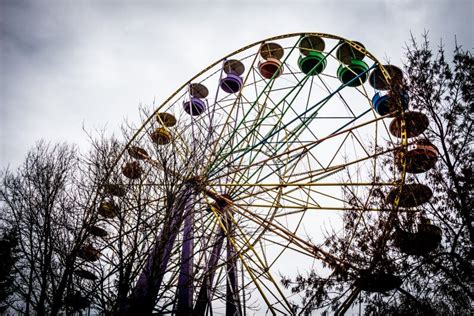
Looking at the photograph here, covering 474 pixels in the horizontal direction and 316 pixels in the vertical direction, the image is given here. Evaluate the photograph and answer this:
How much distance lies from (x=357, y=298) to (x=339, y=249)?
1436 mm

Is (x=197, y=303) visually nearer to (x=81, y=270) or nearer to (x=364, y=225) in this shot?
(x=81, y=270)

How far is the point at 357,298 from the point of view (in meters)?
7.69

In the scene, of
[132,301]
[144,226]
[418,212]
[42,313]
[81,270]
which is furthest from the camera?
[42,313]

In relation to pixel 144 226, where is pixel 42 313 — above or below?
below

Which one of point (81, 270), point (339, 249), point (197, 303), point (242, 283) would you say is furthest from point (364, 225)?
point (81, 270)

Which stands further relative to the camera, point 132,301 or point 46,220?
point 46,220

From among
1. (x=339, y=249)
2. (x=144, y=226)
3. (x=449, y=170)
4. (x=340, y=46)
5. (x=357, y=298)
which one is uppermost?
(x=340, y=46)

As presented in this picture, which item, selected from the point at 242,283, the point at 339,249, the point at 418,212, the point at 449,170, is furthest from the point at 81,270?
the point at 449,170

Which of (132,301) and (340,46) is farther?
(340,46)

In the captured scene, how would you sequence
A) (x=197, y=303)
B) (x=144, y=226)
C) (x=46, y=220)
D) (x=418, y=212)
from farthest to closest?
1. (x=46, y=220)
2. (x=197, y=303)
3. (x=418, y=212)
4. (x=144, y=226)

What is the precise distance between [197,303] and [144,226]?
97.6 inches

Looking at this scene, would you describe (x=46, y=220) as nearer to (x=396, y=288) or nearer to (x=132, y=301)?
(x=132, y=301)

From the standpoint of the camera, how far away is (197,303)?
283 inches

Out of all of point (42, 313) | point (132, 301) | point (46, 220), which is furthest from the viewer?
point (46, 220)
